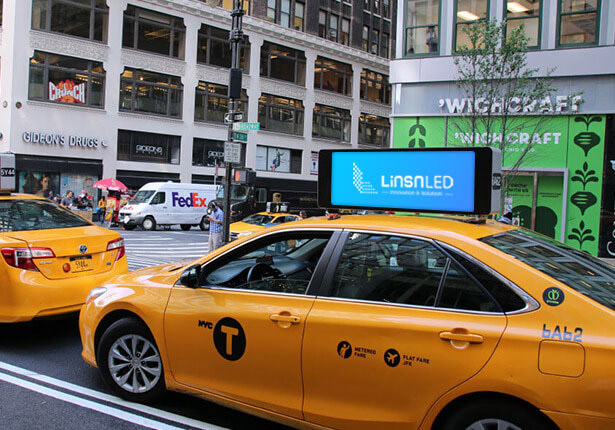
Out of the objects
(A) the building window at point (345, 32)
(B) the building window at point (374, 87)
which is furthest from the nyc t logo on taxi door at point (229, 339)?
(B) the building window at point (374, 87)

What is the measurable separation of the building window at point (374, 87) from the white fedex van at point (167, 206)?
22.6 m

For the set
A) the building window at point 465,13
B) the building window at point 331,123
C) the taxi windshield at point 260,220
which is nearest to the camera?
the building window at point 465,13

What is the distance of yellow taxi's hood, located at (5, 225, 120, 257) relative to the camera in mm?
5738

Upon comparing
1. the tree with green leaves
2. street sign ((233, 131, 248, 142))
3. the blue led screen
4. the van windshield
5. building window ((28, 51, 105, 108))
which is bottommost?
the van windshield

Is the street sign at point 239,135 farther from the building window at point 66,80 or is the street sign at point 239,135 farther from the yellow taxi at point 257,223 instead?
the building window at point 66,80

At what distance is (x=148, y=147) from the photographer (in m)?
34.8

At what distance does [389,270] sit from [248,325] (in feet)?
3.45

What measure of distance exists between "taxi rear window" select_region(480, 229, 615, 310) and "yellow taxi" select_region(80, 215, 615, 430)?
0.02m

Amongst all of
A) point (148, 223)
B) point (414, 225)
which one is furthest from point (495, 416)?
point (148, 223)

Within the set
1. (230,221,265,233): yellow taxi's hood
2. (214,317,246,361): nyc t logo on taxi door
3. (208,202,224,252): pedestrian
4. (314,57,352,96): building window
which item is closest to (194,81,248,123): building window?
(314,57,352,96): building window

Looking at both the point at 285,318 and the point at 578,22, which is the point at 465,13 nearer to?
the point at 578,22

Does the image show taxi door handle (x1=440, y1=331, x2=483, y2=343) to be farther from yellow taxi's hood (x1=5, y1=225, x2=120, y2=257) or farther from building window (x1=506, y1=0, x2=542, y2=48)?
building window (x1=506, y1=0, x2=542, y2=48)

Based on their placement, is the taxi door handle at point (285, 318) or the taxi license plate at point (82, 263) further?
the taxi license plate at point (82, 263)

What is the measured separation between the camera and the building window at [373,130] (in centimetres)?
4847
